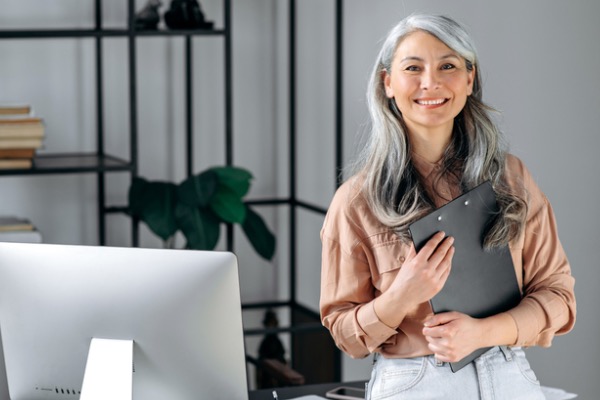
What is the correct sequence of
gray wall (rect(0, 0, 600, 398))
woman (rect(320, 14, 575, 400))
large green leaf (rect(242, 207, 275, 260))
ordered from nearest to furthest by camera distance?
woman (rect(320, 14, 575, 400)), gray wall (rect(0, 0, 600, 398)), large green leaf (rect(242, 207, 275, 260))

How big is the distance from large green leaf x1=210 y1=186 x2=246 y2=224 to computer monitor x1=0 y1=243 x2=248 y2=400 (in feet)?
6.40

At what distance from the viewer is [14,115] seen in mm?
3547

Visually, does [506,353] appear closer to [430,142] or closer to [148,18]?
[430,142]

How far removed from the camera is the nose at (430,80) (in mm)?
1832

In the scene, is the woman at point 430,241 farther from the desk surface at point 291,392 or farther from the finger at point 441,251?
the desk surface at point 291,392

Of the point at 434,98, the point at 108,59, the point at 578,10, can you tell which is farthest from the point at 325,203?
the point at 434,98

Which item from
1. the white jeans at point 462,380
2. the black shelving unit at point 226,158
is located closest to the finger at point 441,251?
the white jeans at point 462,380

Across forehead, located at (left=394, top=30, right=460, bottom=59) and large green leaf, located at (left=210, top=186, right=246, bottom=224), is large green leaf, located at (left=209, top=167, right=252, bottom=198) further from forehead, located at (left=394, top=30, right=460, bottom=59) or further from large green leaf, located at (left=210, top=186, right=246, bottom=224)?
A: forehead, located at (left=394, top=30, right=460, bottom=59)

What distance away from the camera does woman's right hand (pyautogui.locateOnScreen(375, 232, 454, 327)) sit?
69.2 inches

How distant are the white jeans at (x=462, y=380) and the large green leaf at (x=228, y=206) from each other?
1921mm

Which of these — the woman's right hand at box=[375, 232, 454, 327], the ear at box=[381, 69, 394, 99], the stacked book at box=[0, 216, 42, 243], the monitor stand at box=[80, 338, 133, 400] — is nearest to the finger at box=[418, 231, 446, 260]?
the woman's right hand at box=[375, 232, 454, 327]

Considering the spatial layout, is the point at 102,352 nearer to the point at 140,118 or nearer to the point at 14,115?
the point at 14,115

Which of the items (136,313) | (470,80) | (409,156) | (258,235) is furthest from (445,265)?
(258,235)

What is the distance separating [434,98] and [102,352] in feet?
2.50
